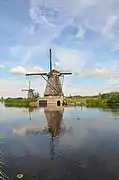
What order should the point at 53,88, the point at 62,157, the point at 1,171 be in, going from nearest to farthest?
the point at 1,171, the point at 62,157, the point at 53,88

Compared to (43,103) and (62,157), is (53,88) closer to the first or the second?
(43,103)

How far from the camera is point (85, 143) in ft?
65.3

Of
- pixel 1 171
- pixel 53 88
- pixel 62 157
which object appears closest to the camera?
pixel 1 171

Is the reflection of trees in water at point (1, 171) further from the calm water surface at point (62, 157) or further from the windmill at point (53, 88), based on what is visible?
the windmill at point (53, 88)

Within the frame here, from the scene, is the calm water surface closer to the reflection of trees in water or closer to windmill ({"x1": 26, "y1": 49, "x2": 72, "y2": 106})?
the reflection of trees in water

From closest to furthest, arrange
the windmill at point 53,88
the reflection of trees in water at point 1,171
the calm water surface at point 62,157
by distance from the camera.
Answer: the reflection of trees in water at point 1,171 → the calm water surface at point 62,157 → the windmill at point 53,88

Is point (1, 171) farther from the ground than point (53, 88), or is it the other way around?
point (53, 88)

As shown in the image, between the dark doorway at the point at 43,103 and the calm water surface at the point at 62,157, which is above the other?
the dark doorway at the point at 43,103

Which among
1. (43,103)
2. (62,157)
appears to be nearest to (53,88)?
(43,103)

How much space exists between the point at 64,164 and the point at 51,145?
5.12 m

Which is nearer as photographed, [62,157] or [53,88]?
[62,157]

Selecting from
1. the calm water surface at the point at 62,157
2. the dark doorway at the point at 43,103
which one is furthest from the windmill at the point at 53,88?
the calm water surface at the point at 62,157

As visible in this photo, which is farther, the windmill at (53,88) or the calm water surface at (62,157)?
the windmill at (53,88)

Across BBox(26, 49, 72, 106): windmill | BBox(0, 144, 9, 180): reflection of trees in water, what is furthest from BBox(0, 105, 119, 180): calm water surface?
BBox(26, 49, 72, 106): windmill
